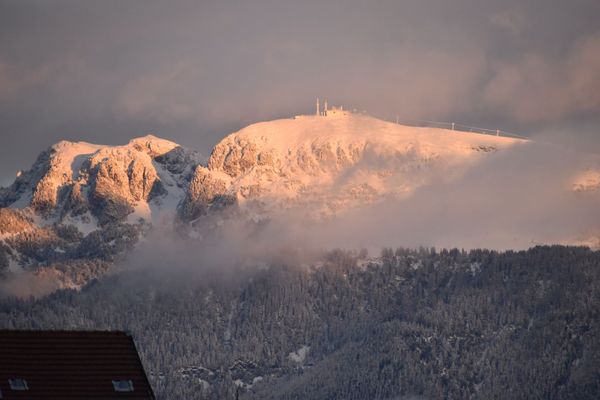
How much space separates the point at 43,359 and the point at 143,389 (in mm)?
9729

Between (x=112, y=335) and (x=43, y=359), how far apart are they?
6.67 m

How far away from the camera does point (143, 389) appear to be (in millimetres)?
171750

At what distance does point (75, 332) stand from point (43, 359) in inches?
154

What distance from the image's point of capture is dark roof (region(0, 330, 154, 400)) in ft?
563

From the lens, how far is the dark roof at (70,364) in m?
172

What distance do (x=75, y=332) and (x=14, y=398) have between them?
8.10 m

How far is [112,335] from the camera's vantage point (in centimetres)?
17412

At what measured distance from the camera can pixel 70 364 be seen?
17225 centimetres

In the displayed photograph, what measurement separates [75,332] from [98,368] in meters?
3.91

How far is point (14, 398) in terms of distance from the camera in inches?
6742

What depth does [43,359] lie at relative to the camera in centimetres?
17300

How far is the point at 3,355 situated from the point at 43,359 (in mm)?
3920

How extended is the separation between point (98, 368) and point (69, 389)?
3298 mm

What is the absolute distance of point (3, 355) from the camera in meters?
174
